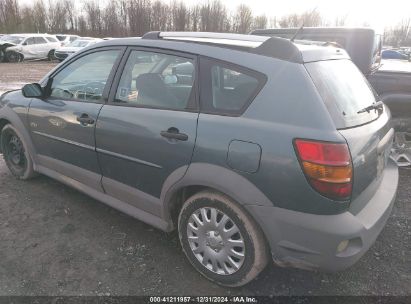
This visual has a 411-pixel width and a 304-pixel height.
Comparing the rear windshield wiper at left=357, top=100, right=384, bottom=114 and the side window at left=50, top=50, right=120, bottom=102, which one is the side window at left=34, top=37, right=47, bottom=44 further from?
the rear windshield wiper at left=357, top=100, right=384, bottom=114

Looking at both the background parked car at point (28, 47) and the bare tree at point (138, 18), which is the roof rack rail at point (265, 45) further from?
the bare tree at point (138, 18)

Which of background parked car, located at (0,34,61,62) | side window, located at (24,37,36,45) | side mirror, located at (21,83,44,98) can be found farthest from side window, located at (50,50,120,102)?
side window, located at (24,37,36,45)

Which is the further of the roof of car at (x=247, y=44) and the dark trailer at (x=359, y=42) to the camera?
the dark trailer at (x=359, y=42)

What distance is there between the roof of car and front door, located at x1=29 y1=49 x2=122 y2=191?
0.32m

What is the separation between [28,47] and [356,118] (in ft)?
87.0

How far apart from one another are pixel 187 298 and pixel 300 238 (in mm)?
934

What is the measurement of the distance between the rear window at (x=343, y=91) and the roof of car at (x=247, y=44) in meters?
0.08

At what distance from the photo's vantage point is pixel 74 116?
3389mm

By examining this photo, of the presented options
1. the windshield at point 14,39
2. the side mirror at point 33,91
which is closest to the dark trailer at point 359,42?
the side mirror at point 33,91

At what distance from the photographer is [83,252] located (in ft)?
10.2

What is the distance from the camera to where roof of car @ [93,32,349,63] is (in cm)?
243

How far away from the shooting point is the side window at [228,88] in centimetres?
243

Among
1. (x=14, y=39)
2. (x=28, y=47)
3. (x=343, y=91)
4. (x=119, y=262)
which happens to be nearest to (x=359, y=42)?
(x=343, y=91)

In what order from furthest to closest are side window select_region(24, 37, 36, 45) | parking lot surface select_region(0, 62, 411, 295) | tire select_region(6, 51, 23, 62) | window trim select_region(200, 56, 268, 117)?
side window select_region(24, 37, 36, 45) → tire select_region(6, 51, 23, 62) → parking lot surface select_region(0, 62, 411, 295) → window trim select_region(200, 56, 268, 117)
